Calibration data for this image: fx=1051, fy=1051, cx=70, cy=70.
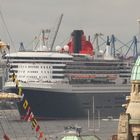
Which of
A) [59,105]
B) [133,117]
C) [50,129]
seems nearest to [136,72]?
[133,117]

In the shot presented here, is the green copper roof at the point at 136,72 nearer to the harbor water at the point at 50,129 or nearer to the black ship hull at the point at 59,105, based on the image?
the harbor water at the point at 50,129

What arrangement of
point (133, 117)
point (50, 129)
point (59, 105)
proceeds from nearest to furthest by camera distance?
1. point (133, 117)
2. point (50, 129)
3. point (59, 105)

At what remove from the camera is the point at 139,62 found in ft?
108

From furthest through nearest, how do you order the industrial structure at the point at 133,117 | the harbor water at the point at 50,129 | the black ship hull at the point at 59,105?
the black ship hull at the point at 59,105, the harbor water at the point at 50,129, the industrial structure at the point at 133,117

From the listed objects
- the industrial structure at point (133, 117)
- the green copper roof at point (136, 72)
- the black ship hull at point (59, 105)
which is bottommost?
the black ship hull at point (59, 105)

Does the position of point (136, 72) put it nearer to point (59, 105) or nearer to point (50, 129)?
point (50, 129)

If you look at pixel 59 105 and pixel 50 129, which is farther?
pixel 59 105

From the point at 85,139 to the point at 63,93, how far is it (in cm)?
15711

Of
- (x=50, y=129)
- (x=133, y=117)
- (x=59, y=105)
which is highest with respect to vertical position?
(x=133, y=117)

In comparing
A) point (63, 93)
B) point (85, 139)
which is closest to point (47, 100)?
point (63, 93)

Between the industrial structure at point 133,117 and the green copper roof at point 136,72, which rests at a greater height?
the green copper roof at point 136,72

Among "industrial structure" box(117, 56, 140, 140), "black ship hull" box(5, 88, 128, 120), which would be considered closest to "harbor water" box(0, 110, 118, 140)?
"black ship hull" box(5, 88, 128, 120)

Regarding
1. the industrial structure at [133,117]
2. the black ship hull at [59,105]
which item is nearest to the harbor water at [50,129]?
the black ship hull at [59,105]

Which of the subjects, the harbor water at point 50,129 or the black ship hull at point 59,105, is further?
the black ship hull at point 59,105
